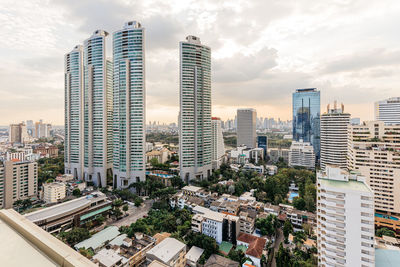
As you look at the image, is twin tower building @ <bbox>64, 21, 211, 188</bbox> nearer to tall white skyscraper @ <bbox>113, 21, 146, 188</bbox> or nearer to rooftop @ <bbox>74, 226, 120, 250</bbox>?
tall white skyscraper @ <bbox>113, 21, 146, 188</bbox>

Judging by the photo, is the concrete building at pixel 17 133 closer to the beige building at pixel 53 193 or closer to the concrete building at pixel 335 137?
the beige building at pixel 53 193

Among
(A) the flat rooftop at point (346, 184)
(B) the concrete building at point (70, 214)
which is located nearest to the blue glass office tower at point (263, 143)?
(A) the flat rooftop at point (346, 184)

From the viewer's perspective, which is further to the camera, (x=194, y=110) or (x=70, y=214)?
(x=194, y=110)

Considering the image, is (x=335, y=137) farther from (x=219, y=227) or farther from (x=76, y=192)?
(x=76, y=192)

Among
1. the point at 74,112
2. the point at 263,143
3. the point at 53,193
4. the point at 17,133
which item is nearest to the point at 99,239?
the point at 53,193

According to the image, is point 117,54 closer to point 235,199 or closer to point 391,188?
point 235,199

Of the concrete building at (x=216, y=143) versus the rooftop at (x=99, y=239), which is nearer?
the rooftop at (x=99, y=239)

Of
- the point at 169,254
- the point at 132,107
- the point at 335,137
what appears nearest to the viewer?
the point at 169,254
